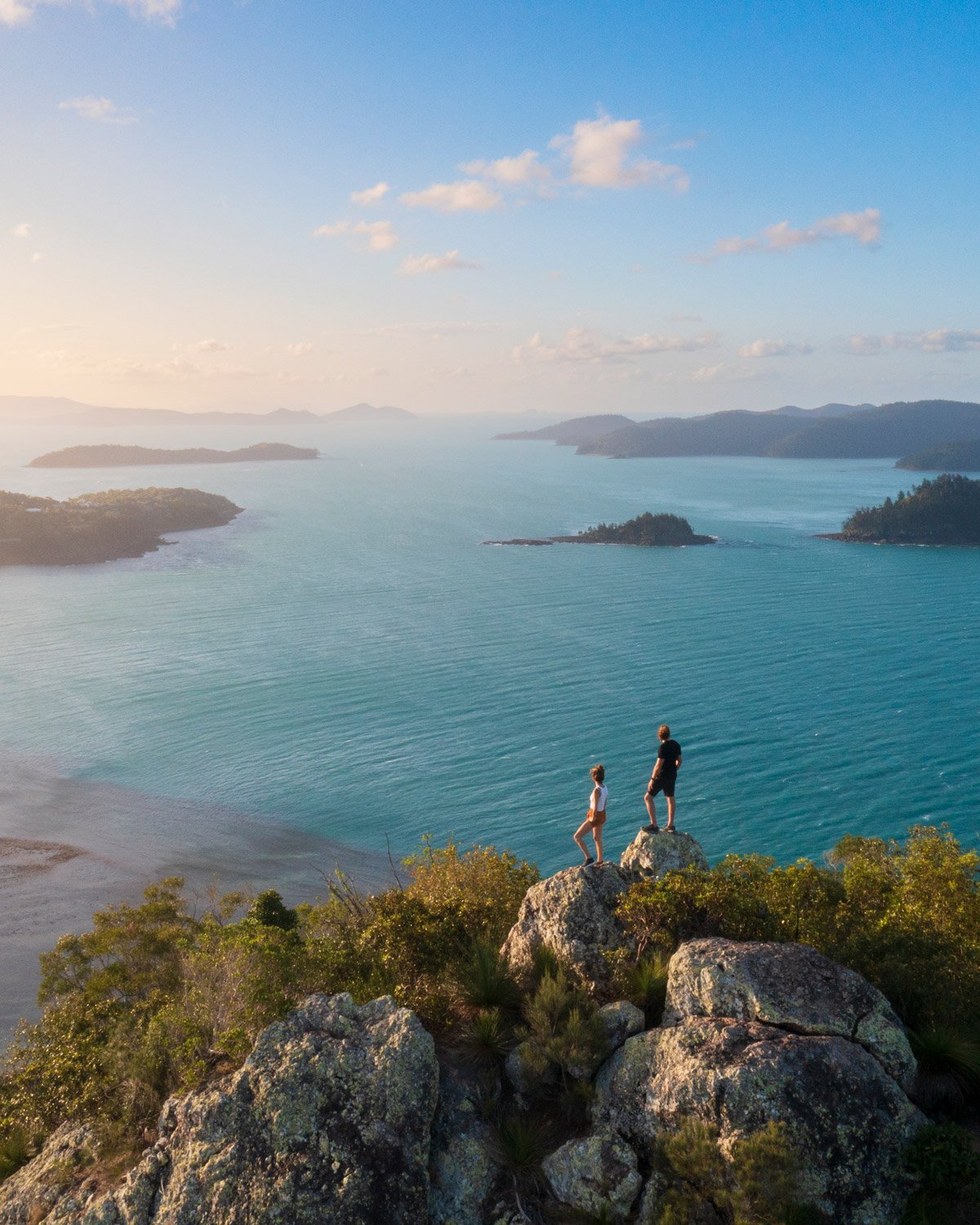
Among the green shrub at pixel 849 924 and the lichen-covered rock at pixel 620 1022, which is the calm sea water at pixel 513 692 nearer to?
the green shrub at pixel 849 924

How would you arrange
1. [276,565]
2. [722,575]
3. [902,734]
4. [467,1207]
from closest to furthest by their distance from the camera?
[467,1207], [902,734], [722,575], [276,565]

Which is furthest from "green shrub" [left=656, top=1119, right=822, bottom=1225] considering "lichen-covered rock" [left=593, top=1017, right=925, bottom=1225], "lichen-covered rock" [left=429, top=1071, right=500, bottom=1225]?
"lichen-covered rock" [left=429, top=1071, right=500, bottom=1225]

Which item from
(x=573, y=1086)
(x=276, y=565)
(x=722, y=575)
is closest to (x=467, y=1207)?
(x=573, y=1086)

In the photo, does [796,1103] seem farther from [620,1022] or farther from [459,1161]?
[459,1161]

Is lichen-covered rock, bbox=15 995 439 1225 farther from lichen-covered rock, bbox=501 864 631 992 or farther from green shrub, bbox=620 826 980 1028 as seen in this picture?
green shrub, bbox=620 826 980 1028

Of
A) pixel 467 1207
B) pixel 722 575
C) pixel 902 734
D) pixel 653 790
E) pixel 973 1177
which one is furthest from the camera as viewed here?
pixel 722 575

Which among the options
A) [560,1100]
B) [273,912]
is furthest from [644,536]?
[560,1100]

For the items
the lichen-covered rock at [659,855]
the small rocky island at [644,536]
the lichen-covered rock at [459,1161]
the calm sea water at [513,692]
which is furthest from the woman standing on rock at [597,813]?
the small rocky island at [644,536]

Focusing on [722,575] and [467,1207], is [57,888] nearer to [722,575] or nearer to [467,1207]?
[467,1207]
